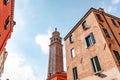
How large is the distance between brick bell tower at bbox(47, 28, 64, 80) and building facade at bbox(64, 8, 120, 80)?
41.8 m

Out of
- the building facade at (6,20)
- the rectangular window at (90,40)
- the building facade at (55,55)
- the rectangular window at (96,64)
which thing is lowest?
the rectangular window at (96,64)

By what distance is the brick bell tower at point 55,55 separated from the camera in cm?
6137

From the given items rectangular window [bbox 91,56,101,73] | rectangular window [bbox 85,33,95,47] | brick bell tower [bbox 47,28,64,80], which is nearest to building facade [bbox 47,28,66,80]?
brick bell tower [bbox 47,28,64,80]

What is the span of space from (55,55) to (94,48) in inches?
1967

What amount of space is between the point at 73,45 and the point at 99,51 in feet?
17.3

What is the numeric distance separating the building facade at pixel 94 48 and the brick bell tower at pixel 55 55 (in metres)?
41.8

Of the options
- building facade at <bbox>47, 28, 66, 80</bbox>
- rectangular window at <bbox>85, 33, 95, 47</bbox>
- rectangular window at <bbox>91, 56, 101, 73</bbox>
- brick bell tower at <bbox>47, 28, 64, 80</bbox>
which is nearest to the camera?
rectangular window at <bbox>91, 56, 101, 73</bbox>

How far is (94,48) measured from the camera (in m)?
15.6

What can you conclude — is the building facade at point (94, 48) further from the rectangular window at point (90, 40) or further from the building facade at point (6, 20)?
the building facade at point (6, 20)

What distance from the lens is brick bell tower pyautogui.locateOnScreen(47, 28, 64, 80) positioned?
61.4 m

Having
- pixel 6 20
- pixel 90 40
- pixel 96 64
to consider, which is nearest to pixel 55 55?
pixel 6 20

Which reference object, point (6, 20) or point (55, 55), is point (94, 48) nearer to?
point (6, 20)

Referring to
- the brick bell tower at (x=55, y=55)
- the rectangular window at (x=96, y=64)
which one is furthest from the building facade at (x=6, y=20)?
the brick bell tower at (x=55, y=55)

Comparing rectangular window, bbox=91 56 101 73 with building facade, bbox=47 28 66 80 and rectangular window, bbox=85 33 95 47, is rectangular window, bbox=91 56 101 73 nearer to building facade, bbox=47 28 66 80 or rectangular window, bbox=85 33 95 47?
rectangular window, bbox=85 33 95 47
